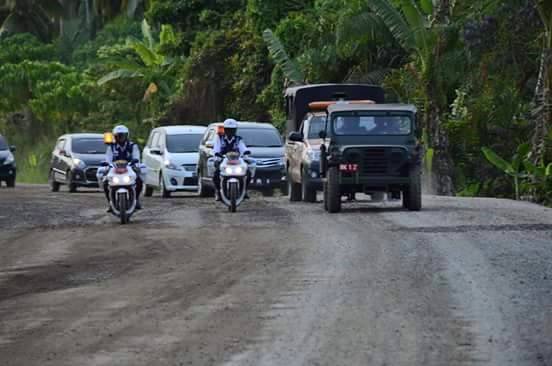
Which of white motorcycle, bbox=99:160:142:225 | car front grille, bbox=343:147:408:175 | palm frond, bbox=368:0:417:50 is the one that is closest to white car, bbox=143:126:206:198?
palm frond, bbox=368:0:417:50

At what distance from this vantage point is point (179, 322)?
1260 centimetres

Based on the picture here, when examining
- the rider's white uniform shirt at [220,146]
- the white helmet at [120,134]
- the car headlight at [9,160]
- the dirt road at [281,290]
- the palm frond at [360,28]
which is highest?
the palm frond at [360,28]

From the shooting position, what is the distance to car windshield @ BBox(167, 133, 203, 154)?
36.1 m

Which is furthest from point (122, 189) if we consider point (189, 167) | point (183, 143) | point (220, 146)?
point (183, 143)

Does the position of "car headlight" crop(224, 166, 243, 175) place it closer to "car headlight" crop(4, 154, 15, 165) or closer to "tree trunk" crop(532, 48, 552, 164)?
"tree trunk" crop(532, 48, 552, 164)

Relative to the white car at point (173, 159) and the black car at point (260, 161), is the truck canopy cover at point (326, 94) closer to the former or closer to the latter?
the black car at point (260, 161)

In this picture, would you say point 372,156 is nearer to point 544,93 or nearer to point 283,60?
point 544,93

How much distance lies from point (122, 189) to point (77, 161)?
600 inches

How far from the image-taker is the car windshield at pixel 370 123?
27422 mm

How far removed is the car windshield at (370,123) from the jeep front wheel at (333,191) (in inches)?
44.7

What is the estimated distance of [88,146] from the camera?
41.2 meters

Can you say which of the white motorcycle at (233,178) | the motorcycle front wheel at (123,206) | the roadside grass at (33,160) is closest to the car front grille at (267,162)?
the white motorcycle at (233,178)

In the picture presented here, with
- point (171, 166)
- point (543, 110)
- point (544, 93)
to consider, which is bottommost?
point (171, 166)

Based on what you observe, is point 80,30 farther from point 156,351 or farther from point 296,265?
point 156,351
